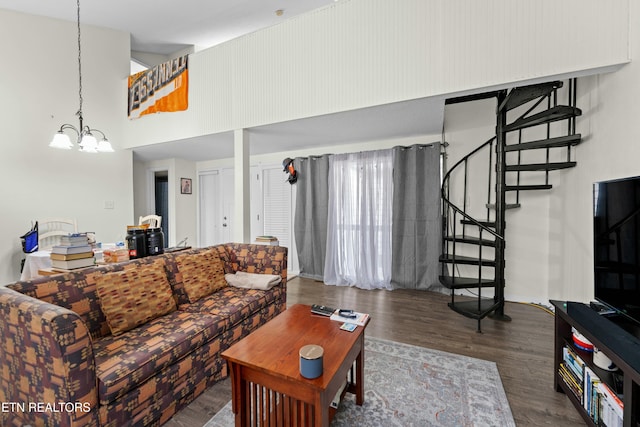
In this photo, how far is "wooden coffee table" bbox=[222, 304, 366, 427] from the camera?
1.17m

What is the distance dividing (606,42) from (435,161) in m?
1.85

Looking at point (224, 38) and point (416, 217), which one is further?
point (224, 38)

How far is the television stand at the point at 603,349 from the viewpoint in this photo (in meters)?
1.13

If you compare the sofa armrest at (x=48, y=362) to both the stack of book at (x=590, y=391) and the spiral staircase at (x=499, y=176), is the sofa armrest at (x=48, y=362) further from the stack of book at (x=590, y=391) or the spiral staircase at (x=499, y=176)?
the spiral staircase at (x=499, y=176)

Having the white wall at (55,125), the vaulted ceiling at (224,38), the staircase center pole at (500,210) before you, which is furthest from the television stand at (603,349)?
the white wall at (55,125)

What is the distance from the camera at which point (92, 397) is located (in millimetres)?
1213

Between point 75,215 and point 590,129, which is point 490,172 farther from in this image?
point 75,215

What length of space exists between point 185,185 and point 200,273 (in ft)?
12.2

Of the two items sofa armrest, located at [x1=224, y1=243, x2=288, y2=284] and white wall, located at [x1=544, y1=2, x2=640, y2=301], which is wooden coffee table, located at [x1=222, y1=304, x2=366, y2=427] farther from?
white wall, located at [x1=544, y1=2, x2=640, y2=301]

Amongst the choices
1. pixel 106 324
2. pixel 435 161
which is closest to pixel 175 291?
pixel 106 324

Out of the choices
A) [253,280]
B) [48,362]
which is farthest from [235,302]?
[48,362]

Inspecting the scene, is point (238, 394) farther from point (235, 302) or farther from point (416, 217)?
point (416, 217)

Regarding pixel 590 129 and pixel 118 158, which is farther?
pixel 118 158

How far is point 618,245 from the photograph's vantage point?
1446 millimetres
